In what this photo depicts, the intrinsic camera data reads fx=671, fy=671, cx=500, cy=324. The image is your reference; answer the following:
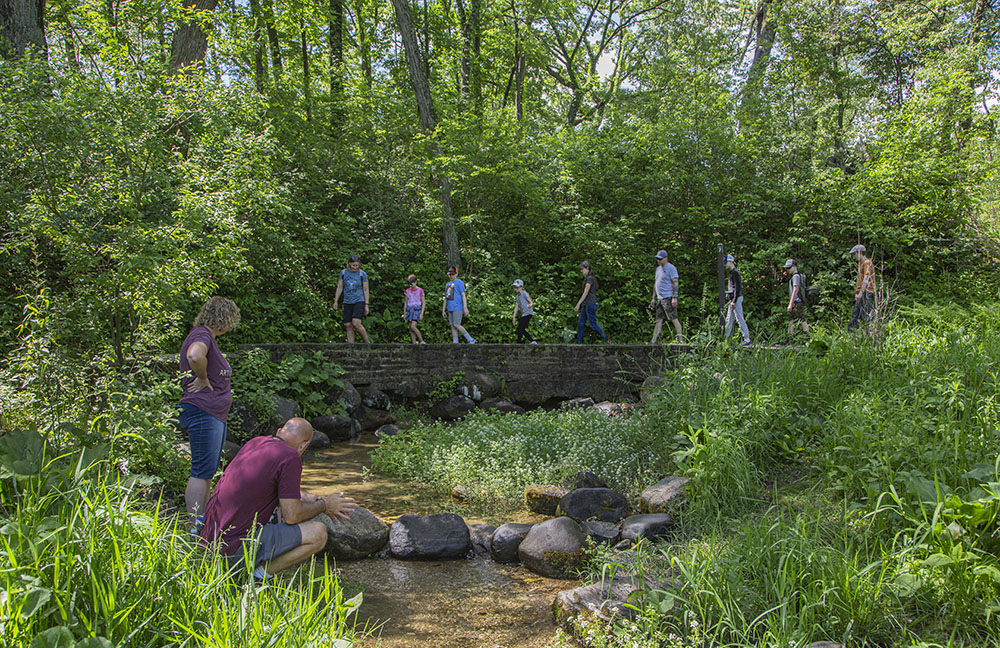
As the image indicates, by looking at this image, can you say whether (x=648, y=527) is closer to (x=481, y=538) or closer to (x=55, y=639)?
(x=481, y=538)

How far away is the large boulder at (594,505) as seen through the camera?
621 centimetres

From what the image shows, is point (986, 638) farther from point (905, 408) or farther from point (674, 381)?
point (674, 381)

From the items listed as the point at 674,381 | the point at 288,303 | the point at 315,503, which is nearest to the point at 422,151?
the point at 288,303

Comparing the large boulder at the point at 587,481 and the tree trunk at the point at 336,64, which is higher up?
the tree trunk at the point at 336,64

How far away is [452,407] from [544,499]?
5.22m

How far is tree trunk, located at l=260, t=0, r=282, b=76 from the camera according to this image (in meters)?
17.1

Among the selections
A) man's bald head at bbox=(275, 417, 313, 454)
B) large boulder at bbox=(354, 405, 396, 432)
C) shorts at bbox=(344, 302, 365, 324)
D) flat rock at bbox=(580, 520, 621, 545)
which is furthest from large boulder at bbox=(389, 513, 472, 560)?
shorts at bbox=(344, 302, 365, 324)

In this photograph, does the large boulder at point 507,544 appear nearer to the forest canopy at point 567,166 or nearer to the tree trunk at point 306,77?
the forest canopy at point 567,166

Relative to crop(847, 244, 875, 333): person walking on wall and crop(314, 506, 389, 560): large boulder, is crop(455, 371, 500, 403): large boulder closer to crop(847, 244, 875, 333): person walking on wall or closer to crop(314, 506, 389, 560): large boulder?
crop(847, 244, 875, 333): person walking on wall

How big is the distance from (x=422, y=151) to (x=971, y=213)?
1310cm

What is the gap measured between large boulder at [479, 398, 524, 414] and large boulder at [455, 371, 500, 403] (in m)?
0.16

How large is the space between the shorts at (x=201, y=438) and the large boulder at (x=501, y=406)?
689 cm

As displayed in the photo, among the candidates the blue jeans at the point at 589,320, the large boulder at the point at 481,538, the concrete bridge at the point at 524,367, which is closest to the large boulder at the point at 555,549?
the large boulder at the point at 481,538

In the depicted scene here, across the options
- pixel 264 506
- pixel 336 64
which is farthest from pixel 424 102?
pixel 264 506
